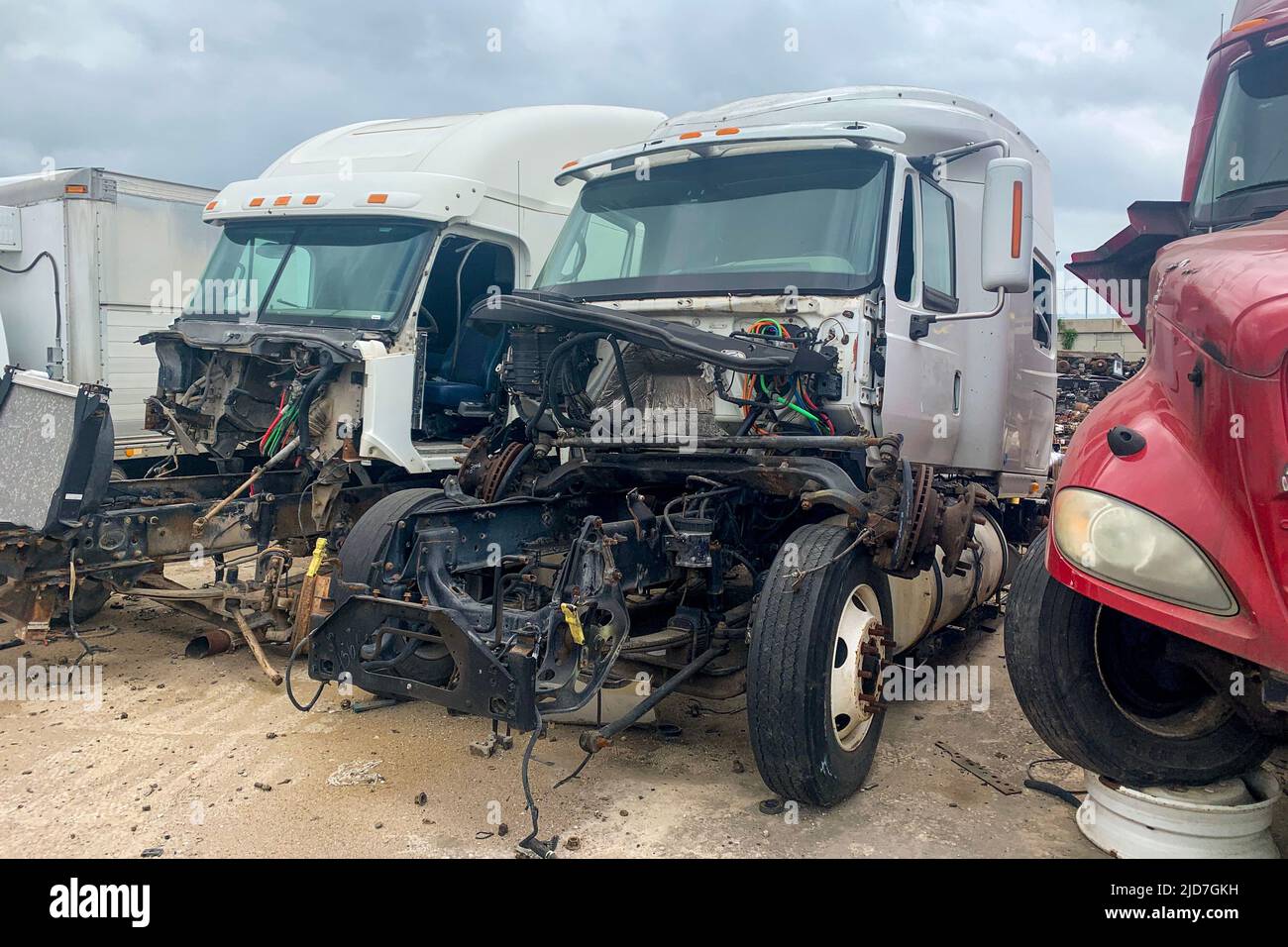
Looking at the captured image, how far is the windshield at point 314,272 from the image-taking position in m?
6.62

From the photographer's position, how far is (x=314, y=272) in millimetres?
6887

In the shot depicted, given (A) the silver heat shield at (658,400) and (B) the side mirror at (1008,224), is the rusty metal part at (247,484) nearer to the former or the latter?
(A) the silver heat shield at (658,400)

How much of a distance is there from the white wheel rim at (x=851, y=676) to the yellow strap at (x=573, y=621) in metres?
1.03

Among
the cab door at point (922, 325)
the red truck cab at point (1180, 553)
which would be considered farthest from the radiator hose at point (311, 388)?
the red truck cab at point (1180, 553)

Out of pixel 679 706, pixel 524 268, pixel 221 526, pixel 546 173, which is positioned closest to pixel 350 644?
pixel 679 706

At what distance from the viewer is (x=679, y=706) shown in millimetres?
5406

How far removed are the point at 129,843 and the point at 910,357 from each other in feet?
13.2

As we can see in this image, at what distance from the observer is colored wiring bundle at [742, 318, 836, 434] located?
4.64 m

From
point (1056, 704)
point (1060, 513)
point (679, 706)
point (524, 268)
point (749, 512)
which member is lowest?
point (679, 706)

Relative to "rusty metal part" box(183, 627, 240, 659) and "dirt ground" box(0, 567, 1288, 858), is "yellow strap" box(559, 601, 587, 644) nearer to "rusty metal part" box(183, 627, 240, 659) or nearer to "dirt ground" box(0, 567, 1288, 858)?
"dirt ground" box(0, 567, 1288, 858)

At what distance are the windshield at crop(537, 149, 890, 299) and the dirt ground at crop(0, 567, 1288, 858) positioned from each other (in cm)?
223
